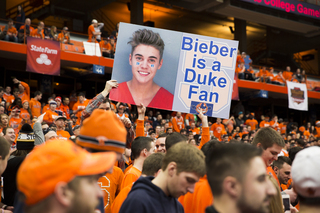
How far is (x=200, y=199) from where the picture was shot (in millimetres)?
2861

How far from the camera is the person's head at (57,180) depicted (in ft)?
4.42

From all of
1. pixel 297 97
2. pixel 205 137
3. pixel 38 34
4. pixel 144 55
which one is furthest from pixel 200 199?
pixel 297 97

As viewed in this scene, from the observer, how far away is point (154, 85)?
17.9 ft

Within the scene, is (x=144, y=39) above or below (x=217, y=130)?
above

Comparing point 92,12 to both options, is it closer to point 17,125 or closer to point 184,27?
point 184,27

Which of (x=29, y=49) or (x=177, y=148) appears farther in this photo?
(x=29, y=49)

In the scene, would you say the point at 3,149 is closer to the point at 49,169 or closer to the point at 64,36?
the point at 49,169

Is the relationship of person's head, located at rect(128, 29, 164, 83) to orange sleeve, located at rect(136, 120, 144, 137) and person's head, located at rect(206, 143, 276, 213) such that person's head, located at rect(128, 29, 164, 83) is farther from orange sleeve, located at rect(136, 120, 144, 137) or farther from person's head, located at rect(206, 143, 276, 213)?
person's head, located at rect(206, 143, 276, 213)

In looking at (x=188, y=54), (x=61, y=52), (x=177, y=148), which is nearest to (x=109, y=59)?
(x=61, y=52)

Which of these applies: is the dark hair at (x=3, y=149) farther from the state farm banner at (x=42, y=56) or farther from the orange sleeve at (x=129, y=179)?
the state farm banner at (x=42, y=56)

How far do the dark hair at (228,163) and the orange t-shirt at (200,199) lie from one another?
1032 mm

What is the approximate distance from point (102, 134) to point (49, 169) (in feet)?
2.59

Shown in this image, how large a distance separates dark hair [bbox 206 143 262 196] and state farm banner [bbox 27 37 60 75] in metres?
12.5

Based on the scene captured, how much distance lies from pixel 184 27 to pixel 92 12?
7841mm
